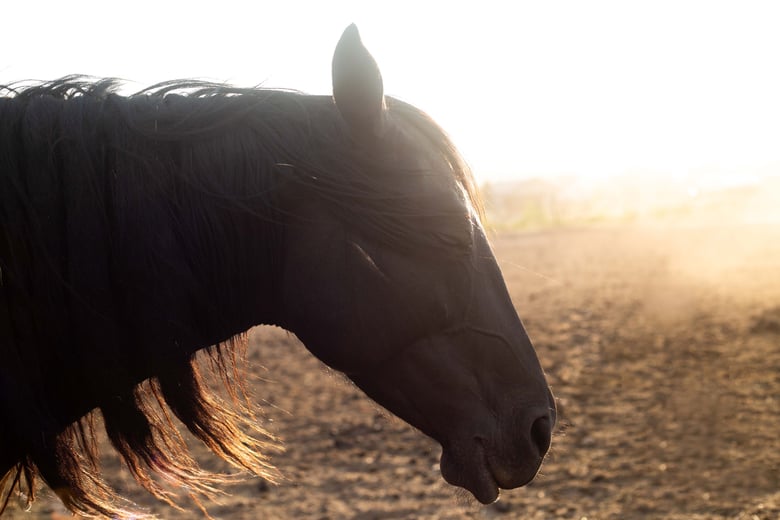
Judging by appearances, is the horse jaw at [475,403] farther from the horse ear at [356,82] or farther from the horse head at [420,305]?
the horse ear at [356,82]

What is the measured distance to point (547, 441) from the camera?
187 centimetres

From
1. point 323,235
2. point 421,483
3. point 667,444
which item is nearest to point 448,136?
point 323,235

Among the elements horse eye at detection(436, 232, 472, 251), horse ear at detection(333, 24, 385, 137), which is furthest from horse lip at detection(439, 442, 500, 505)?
horse ear at detection(333, 24, 385, 137)

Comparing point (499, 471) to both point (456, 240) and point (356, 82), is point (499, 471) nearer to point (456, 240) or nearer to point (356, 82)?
point (456, 240)

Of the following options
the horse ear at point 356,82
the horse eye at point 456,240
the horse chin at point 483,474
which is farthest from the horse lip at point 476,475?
the horse ear at point 356,82

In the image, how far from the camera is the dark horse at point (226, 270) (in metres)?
1.65

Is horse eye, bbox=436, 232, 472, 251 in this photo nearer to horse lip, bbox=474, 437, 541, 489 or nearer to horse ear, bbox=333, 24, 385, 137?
horse ear, bbox=333, 24, 385, 137

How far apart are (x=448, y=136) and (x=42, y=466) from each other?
131 cm

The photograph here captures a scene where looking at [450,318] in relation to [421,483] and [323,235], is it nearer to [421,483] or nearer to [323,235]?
[323,235]

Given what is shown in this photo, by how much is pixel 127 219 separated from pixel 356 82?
2.05ft

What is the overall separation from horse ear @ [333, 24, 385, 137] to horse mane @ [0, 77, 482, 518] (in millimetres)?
107

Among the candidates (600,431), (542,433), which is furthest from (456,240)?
(600,431)

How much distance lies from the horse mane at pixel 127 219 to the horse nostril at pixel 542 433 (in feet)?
1.80

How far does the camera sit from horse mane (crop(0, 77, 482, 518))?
1644 mm
